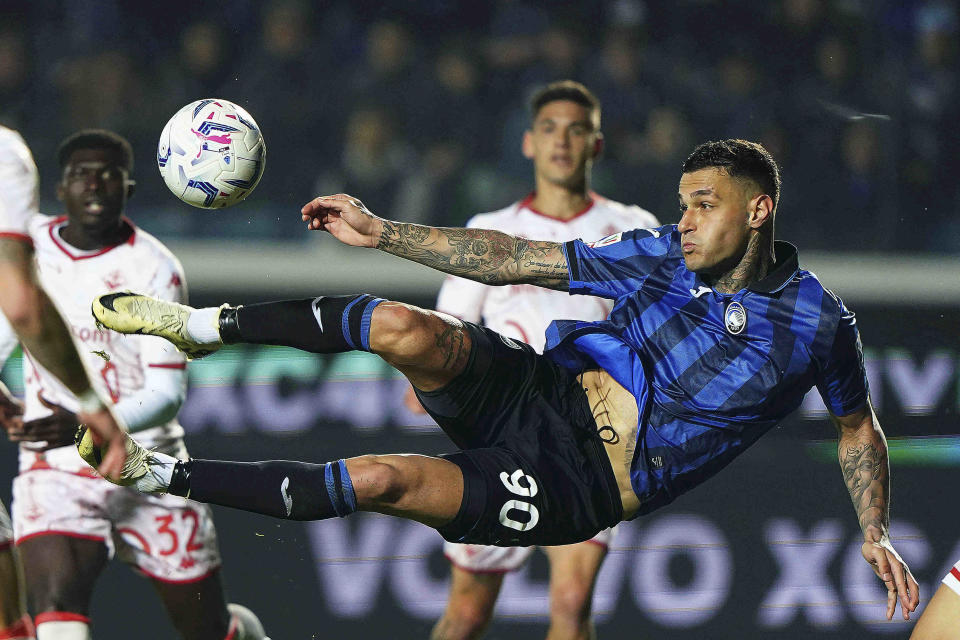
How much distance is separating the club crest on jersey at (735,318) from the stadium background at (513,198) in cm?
211

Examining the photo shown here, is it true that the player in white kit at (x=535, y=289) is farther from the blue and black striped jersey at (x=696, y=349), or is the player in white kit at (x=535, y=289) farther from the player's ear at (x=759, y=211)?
the player's ear at (x=759, y=211)

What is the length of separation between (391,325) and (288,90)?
3008 millimetres

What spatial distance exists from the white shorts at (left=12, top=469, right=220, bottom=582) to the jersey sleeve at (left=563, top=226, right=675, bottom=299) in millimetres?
1706

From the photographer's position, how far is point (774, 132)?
20.9 ft

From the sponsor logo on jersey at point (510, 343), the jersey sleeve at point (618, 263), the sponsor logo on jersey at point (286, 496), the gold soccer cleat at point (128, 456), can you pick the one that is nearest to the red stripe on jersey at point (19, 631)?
the gold soccer cleat at point (128, 456)

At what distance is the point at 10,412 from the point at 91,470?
34 cm

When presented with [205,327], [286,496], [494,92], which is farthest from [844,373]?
[494,92]

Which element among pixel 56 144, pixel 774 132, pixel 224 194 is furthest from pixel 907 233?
pixel 56 144

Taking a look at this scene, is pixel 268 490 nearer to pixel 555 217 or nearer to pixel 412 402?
pixel 412 402

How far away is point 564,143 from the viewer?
505cm

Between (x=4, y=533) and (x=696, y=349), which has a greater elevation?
(x=696, y=349)

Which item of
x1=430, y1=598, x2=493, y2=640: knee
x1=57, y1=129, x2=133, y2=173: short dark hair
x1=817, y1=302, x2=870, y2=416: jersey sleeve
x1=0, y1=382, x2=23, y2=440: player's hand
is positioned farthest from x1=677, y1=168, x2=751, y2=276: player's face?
x1=0, y1=382, x2=23, y2=440: player's hand

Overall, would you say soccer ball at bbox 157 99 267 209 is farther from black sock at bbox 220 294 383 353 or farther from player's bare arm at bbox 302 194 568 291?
black sock at bbox 220 294 383 353

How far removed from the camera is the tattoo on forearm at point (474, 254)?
144 inches
